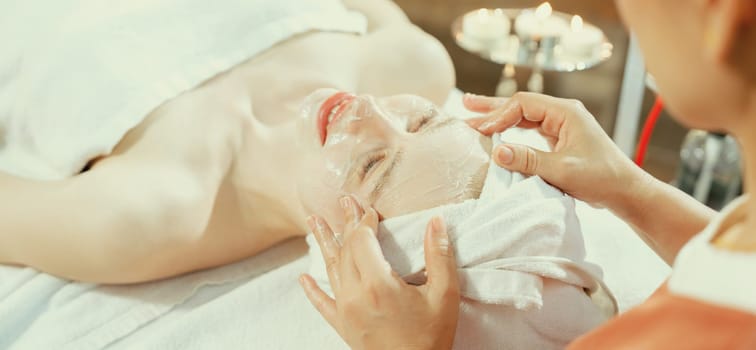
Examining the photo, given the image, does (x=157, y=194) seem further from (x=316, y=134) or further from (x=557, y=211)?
(x=557, y=211)

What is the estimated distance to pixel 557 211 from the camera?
96 centimetres

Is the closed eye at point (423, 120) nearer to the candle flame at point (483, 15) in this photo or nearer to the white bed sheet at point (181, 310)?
the white bed sheet at point (181, 310)

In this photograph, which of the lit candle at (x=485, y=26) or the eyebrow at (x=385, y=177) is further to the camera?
the lit candle at (x=485, y=26)

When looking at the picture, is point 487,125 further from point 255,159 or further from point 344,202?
point 255,159

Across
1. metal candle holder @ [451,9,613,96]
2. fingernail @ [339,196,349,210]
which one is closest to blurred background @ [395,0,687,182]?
metal candle holder @ [451,9,613,96]

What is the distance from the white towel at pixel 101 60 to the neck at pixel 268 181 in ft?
0.51

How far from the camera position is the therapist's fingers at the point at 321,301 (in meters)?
0.96

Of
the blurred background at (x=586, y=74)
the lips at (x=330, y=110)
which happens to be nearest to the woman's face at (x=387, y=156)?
the lips at (x=330, y=110)

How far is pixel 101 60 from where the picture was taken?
1.34 metres

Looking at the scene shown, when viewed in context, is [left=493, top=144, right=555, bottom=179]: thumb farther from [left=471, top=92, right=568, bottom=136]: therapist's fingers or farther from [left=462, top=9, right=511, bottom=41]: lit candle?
[left=462, top=9, right=511, bottom=41]: lit candle

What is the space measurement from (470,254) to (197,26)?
2.44ft

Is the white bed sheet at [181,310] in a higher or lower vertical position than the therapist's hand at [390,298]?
lower

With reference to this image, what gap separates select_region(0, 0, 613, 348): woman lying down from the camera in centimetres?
96

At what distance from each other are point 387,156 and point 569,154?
244 mm
